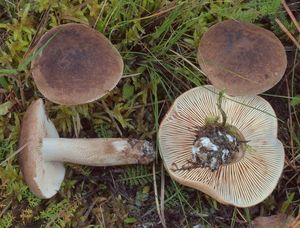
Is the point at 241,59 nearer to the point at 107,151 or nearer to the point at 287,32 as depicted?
the point at 287,32

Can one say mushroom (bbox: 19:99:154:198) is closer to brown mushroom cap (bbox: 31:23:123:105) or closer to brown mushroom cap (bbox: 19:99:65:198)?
brown mushroom cap (bbox: 19:99:65:198)

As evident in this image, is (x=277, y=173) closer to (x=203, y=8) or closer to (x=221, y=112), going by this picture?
(x=221, y=112)

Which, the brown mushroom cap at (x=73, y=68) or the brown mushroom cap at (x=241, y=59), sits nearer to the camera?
the brown mushroom cap at (x=73, y=68)

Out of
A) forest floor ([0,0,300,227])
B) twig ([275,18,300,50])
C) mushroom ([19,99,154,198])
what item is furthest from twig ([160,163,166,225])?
twig ([275,18,300,50])

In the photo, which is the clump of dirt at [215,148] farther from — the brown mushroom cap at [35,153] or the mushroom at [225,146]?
the brown mushroom cap at [35,153]

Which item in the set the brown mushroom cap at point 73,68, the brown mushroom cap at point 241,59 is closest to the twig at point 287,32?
the brown mushroom cap at point 241,59

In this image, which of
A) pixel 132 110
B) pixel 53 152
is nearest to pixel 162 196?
pixel 132 110

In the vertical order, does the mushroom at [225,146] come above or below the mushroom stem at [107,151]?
above
